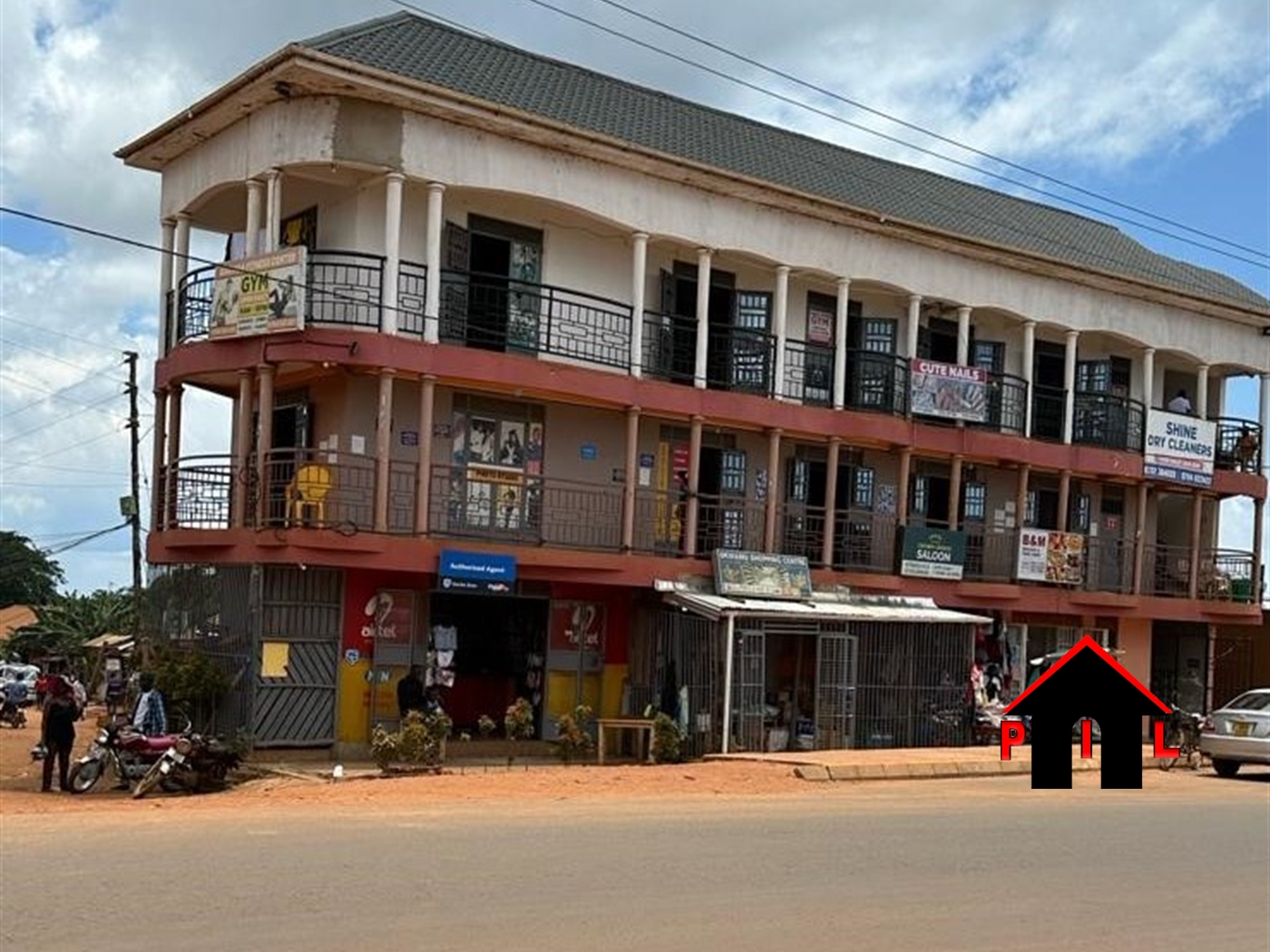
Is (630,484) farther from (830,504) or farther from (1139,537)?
(1139,537)

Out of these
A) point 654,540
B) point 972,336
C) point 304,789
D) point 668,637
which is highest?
point 972,336

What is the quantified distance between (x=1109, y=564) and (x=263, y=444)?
1813 cm

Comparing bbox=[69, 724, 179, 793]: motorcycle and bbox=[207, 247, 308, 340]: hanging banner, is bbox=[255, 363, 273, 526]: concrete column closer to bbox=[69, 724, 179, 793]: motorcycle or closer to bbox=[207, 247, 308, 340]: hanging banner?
bbox=[207, 247, 308, 340]: hanging banner

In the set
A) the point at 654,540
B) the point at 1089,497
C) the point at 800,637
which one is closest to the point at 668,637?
the point at 654,540

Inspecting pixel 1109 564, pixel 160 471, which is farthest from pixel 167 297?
pixel 1109 564

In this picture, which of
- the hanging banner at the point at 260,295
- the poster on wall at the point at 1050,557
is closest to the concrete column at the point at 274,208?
the hanging banner at the point at 260,295

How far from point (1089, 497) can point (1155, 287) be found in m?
4.54

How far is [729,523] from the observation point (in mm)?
24656

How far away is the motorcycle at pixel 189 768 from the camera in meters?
17.0

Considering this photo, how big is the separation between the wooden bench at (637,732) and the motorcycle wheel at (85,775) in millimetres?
6854

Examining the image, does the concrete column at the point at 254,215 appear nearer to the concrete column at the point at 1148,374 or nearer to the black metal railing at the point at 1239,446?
the concrete column at the point at 1148,374

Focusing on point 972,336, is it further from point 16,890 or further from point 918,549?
point 16,890

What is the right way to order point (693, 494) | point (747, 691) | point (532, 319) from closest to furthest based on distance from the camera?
point (747, 691), point (532, 319), point (693, 494)

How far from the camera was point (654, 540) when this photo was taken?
23.3m
